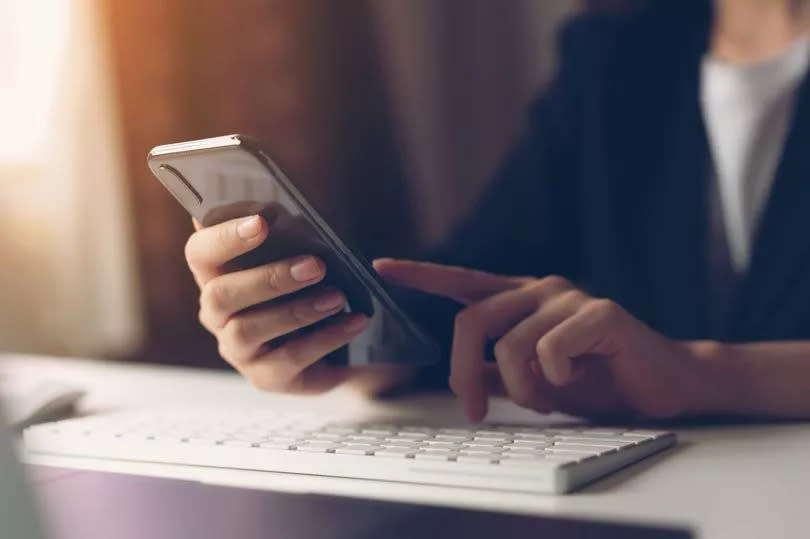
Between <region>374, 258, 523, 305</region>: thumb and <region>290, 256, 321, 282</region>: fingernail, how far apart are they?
0.35 feet

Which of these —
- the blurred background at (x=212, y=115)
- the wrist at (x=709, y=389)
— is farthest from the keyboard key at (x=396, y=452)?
the blurred background at (x=212, y=115)

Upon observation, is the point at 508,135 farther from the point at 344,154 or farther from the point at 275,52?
the point at 275,52

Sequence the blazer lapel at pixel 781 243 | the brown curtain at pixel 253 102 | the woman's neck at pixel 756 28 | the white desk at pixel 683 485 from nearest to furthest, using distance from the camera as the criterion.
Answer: the white desk at pixel 683 485 < the blazer lapel at pixel 781 243 < the woman's neck at pixel 756 28 < the brown curtain at pixel 253 102

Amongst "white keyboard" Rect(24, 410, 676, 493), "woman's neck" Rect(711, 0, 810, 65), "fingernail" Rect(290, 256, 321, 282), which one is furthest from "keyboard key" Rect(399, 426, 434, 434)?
"woman's neck" Rect(711, 0, 810, 65)

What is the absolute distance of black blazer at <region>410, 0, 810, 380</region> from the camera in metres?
0.89

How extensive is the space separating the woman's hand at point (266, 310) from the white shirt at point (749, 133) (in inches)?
20.8

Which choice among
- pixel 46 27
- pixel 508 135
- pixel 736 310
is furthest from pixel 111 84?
pixel 736 310

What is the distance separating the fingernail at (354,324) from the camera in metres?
0.56

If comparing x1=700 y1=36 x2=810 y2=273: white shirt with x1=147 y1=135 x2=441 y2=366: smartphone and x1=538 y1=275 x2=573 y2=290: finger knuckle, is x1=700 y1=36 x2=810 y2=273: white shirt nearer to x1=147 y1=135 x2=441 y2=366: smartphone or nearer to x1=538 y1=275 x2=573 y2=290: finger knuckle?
x1=538 y1=275 x2=573 y2=290: finger knuckle

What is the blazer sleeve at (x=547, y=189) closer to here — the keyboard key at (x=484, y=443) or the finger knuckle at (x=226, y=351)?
the finger knuckle at (x=226, y=351)

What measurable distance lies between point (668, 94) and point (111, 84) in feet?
3.31

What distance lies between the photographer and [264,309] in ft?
1.86

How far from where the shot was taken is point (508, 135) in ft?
5.76

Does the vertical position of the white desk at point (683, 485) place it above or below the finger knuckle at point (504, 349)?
below
